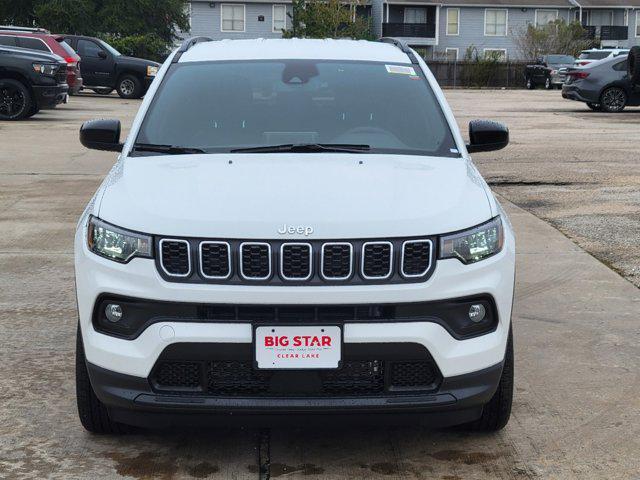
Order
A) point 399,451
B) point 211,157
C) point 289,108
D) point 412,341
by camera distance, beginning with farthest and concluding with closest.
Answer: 1. point 289,108
2. point 211,157
3. point 399,451
4. point 412,341

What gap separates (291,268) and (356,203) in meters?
0.39

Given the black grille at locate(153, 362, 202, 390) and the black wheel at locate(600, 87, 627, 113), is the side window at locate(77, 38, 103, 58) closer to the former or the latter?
the black wheel at locate(600, 87, 627, 113)

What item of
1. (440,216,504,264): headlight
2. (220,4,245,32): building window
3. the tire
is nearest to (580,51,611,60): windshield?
the tire

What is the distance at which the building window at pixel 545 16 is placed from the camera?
238 feet

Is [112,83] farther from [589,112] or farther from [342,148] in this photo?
[342,148]

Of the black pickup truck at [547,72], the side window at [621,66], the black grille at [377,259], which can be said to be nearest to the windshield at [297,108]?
the black grille at [377,259]

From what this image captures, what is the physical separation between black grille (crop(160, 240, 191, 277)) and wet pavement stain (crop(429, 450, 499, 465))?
4.16ft

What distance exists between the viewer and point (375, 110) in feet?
17.5

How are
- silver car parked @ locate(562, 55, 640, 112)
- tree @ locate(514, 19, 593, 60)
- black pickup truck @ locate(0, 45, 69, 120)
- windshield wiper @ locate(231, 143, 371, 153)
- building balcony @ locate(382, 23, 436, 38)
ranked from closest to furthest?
windshield wiper @ locate(231, 143, 371, 153) < black pickup truck @ locate(0, 45, 69, 120) < silver car parked @ locate(562, 55, 640, 112) < tree @ locate(514, 19, 593, 60) < building balcony @ locate(382, 23, 436, 38)

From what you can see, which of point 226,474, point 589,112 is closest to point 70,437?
point 226,474

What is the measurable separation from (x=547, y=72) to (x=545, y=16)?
75.2 feet

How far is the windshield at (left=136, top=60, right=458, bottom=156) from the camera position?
16.8ft

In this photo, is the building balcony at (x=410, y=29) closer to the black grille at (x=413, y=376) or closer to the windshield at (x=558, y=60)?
the windshield at (x=558, y=60)

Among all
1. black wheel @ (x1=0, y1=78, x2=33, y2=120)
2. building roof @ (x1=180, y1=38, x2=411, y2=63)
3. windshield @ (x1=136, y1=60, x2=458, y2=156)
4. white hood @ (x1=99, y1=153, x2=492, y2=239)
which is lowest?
black wheel @ (x1=0, y1=78, x2=33, y2=120)
